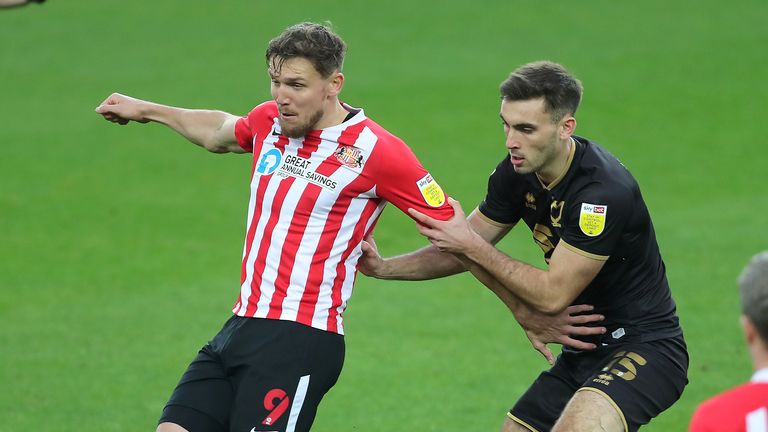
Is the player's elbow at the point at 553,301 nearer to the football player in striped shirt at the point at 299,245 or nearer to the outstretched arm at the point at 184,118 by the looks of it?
the football player in striped shirt at the point at 299,245

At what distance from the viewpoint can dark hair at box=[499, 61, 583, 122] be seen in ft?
Answer: 19.9

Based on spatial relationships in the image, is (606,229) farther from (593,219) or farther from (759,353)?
(759,353)

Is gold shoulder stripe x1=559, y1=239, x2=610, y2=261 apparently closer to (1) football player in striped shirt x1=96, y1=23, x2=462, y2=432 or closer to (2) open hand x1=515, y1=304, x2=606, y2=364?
(2) open hand x1=515, y1=304, x2=606, y2=364

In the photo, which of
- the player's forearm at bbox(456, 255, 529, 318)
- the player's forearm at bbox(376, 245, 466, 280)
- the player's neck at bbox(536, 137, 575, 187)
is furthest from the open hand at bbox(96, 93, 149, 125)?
the player's neck at bbox(536, 137, 575, 187)

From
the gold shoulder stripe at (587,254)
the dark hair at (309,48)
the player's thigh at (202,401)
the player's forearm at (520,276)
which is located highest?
the dark hair at (309,48)

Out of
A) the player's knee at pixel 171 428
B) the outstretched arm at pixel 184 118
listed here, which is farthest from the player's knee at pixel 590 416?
the outstretched arm at pixel 184 118

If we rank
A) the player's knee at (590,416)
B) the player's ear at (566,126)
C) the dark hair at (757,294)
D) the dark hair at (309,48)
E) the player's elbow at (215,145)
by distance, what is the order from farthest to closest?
the player's elbow at (215,145) < the player's ear at (566,126) < the dark hair at (309,48) < the player's knee at (590,416) < the dark hair at (757,294)

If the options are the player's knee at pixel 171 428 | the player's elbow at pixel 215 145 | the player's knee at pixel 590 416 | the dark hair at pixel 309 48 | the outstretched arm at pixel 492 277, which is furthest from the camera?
the player's elbow at pixel 215 145

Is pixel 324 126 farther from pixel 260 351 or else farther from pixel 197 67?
pixel 197 67

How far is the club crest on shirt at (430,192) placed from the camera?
19.6 feet

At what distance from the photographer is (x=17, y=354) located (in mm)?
10469

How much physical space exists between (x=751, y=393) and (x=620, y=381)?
2270mm

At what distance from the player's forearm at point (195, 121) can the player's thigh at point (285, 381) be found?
1.34 meters

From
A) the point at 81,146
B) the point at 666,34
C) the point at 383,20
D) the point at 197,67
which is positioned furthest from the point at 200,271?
the point at 666,34
